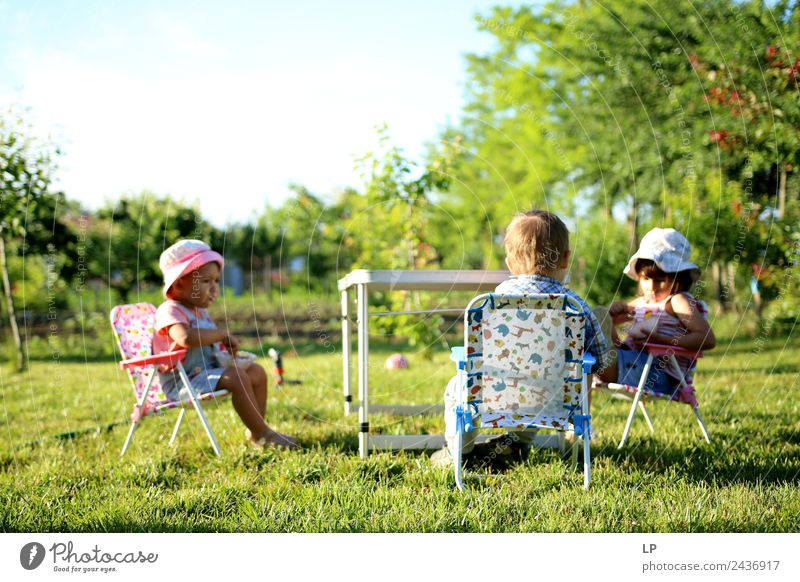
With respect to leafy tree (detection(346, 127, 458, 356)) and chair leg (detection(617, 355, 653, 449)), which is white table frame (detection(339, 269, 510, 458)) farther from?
leafy tree (detection(346, 127, 458, 356))

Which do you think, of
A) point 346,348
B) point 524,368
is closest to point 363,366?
point 524,368

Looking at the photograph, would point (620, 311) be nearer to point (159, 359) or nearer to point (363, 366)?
point (363, 366)

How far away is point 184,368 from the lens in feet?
13.9

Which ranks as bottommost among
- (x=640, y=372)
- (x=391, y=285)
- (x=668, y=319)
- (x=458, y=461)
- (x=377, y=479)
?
(x=377, y=479)

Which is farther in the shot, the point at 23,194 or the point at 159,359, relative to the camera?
the point at 23,194

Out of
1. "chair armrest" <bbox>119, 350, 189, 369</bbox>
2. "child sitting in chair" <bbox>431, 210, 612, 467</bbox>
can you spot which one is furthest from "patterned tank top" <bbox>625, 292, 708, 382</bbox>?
"chair armrest" <bbox>119, 350, 189, 369</bbox>

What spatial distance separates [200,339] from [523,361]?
1817 millimetres

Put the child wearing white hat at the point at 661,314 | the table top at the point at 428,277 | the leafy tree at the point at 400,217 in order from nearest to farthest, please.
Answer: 1. the table top at the point at 428,277
2. the child wearing white hat at the point at 661,314
3. the leafy tree at the point at 400,217

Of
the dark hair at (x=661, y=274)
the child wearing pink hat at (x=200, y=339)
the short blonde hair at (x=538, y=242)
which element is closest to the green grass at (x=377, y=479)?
the child wearing pink hat at (x=200, y=339)

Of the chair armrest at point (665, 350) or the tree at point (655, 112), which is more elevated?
the tree at point (655, 112)

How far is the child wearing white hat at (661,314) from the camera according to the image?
404cm

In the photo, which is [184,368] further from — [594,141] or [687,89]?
[594,141]

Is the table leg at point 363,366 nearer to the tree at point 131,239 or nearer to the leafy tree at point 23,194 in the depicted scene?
the leafy tree at point 23,194
